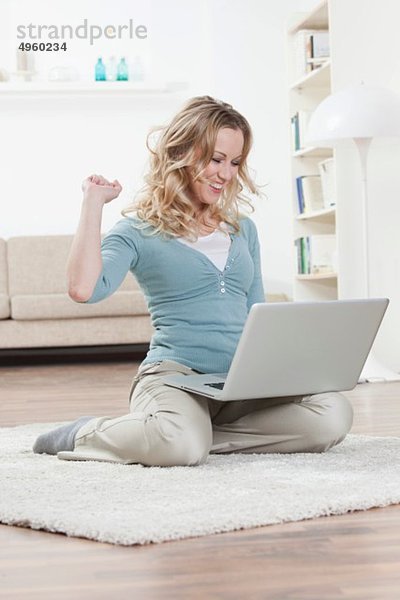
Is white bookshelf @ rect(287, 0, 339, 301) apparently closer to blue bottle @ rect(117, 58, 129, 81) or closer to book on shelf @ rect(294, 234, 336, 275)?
book on shelf @ rect(294, 234, 336, 275)

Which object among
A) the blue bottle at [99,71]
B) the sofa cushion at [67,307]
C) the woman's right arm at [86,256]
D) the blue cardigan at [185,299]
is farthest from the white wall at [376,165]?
the woman's right arm at [86,256]

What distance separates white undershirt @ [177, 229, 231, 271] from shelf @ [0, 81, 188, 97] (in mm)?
4265

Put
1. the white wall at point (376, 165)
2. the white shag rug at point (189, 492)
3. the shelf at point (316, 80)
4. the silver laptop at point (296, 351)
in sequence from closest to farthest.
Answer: the white shag rug at point (189, 492) < the silver laptop at point (296, 351) < the white wall at point (376, 165) < the shelf at point (316, 80)

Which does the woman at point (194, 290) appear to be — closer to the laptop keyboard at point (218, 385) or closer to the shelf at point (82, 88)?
the laptop keyboard at point (218, 385)

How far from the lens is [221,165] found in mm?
2490

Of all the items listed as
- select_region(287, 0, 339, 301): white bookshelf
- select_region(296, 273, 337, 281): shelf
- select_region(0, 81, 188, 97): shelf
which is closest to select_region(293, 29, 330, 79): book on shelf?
select_region(287, 0, 339, 301): white bookshelf

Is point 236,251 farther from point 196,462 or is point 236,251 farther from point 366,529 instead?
point 366,529

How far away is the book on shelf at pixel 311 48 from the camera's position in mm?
5340

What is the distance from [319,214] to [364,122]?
908 millimetres

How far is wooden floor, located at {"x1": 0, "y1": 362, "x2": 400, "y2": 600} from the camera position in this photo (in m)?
1.41

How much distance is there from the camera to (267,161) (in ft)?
22.3

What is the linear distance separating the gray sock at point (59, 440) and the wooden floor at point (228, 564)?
0.63 meters

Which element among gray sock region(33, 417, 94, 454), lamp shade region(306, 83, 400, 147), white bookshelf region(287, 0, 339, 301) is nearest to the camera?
gray sock region(33, 417, 94, 454)

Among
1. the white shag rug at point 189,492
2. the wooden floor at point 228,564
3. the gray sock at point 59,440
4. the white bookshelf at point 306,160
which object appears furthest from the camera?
the white bookshelf at point 306,160
